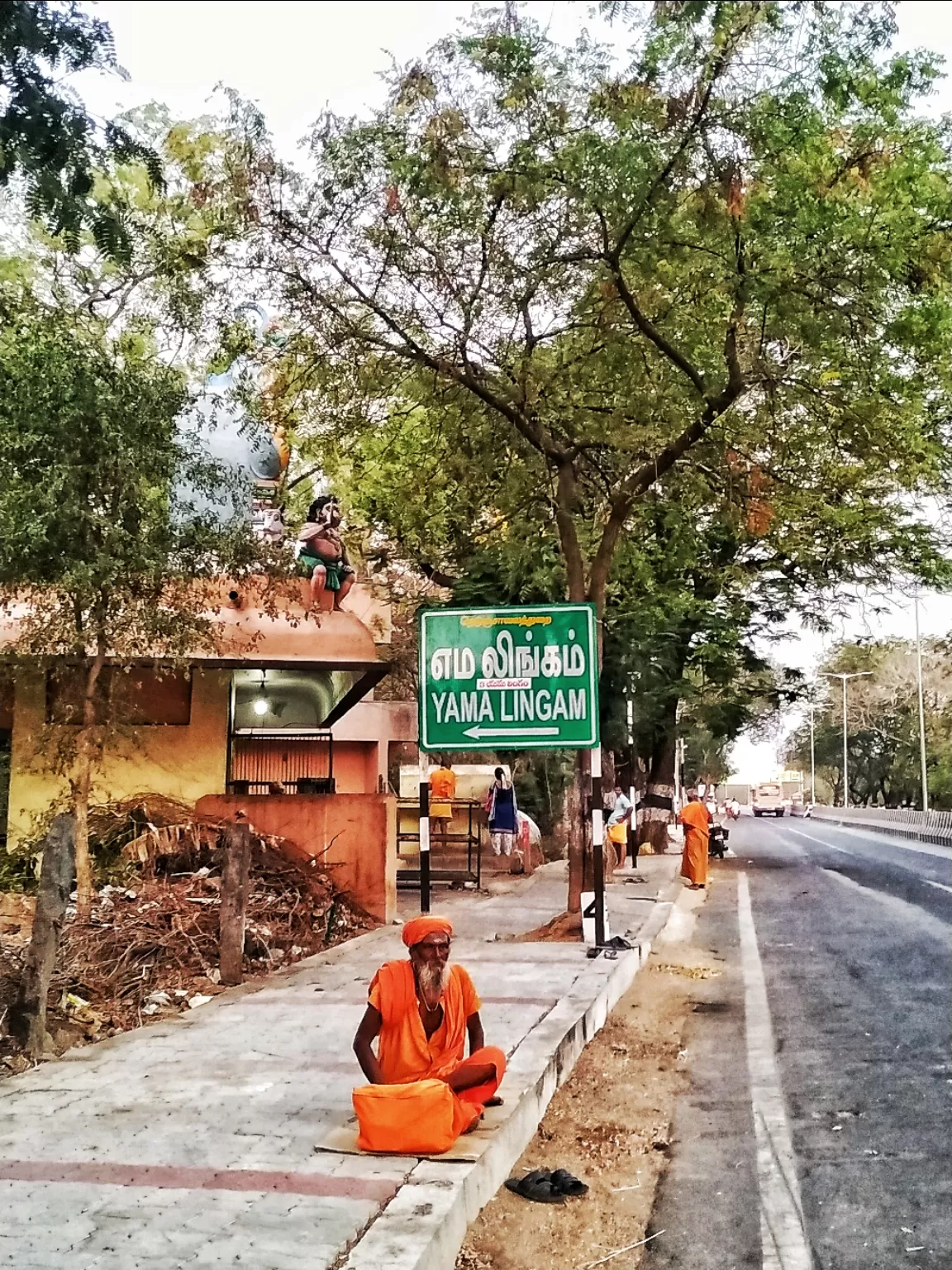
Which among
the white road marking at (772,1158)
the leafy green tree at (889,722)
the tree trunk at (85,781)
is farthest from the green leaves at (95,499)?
the leafy green tree at (889,722)

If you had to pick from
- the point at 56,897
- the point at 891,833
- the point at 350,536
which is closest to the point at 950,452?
the point at 350,536

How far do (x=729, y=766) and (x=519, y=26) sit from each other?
9561cm

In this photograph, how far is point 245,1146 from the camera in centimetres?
527

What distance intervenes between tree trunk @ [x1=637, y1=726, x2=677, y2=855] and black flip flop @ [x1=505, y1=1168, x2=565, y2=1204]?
77.7 feet

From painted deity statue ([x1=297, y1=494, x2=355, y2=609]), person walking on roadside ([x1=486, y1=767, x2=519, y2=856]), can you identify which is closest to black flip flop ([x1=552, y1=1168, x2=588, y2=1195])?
painted deity statue ([x1=297, y1=494, x2=355, y2=609])

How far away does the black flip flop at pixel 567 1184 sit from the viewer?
5.32 m

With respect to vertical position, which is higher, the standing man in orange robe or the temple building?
the temple building

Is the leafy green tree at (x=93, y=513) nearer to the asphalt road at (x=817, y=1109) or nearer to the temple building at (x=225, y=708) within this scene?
the temple building at (x=225, y=708)

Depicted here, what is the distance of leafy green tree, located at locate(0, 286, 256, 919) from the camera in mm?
9609

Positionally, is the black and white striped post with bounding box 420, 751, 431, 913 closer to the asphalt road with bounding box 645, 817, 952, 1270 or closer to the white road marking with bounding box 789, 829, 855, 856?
the asphalt road with bounding box 645, 817, 952, 1270

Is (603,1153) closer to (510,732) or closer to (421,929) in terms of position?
(421,929)

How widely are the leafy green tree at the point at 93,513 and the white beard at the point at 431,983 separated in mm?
5674

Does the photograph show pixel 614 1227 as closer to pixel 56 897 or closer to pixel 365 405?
pixel 56 897

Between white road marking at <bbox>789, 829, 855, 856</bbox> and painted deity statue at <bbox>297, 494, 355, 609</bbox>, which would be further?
white road marking at <bbox>789, 829, 855, 856</bbox>
